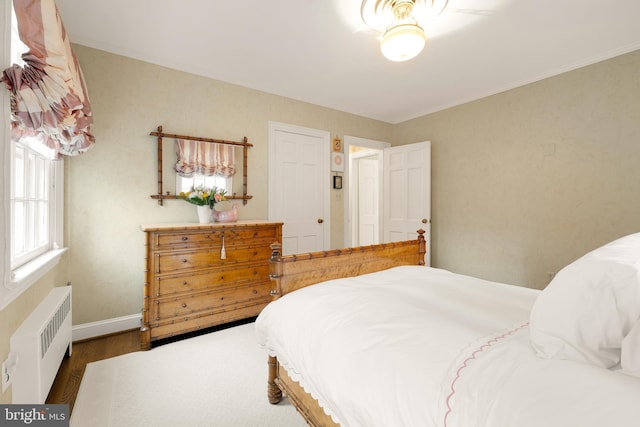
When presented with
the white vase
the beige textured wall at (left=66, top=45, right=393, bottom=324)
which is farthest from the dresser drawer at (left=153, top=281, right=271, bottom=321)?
the white vase

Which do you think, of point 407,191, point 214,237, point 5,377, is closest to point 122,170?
point 214,237

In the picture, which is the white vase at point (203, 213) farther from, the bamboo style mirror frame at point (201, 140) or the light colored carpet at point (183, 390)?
the light colored carpet at point (183, 390)

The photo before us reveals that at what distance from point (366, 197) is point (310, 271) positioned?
14.4 ft

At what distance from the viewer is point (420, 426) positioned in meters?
0.77

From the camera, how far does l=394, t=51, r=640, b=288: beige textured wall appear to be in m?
2.71

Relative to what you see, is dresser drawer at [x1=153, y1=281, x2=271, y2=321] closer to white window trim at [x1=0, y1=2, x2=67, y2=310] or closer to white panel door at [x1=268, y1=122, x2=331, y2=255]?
white panel door at [x1=268, y1=122, x2=331, y2=255]

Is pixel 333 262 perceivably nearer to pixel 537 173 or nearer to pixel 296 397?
pixel 296 397

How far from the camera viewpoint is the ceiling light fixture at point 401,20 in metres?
1.92

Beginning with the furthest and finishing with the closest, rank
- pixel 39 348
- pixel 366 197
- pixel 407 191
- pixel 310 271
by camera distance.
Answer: pixel 366 197 < pixel 407 191 < pixel 310 271 < pixel 39 348

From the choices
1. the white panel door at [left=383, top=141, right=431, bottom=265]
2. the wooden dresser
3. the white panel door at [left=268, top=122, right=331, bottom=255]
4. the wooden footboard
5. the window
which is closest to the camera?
the wooden footboard

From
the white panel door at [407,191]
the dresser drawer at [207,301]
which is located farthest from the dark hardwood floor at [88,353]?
the white panel door at [407,191]

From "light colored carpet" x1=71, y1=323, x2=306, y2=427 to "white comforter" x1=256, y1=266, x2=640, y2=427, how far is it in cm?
49

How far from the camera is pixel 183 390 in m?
1.87

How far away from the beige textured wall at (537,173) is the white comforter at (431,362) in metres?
2.11
